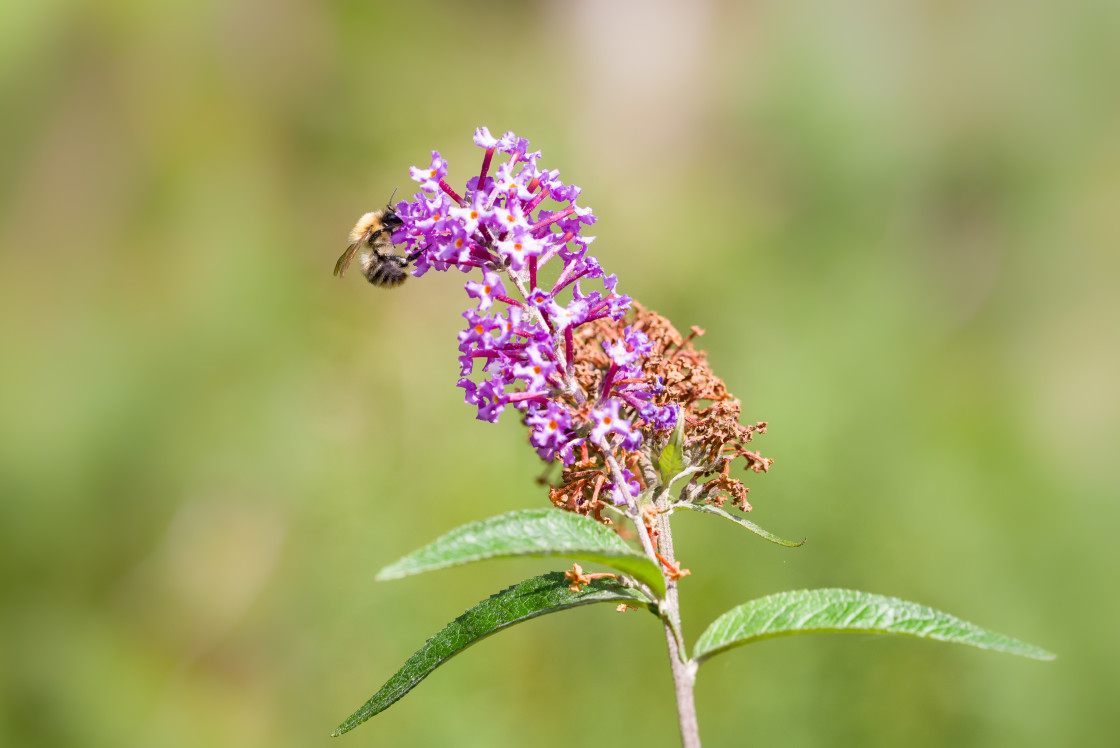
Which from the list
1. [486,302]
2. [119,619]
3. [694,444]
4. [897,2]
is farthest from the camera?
[897,2]

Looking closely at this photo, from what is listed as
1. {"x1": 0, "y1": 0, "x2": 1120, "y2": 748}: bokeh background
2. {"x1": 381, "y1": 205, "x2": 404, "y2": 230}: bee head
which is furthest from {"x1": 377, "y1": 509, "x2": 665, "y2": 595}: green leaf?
{"x1": 0, "y1": 0, "x2": 1120, "y2": 748}: bokeh background

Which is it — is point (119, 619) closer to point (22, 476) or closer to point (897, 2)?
point (22, 476)

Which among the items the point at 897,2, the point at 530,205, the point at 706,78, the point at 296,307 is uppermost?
the point at 897,2

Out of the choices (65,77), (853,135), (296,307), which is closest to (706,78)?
(853,135)

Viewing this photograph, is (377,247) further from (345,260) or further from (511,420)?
(511,420)

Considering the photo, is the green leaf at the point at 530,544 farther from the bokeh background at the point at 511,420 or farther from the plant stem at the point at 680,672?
the bokeh background at the point at 511,420

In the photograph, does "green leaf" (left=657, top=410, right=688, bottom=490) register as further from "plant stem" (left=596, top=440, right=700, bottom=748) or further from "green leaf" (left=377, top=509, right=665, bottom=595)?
"green leaf" (left=377, top=509, right=665, bottom=595)
